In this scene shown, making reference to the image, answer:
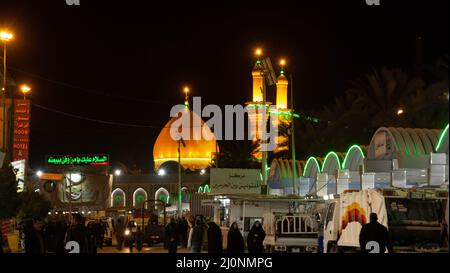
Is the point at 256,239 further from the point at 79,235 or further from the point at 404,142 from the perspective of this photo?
the point at 404,142

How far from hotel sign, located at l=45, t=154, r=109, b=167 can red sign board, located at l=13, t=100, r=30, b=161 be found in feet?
109

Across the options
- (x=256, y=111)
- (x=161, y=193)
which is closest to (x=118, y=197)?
(x=161, y=193)

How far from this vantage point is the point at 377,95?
45.8 meters

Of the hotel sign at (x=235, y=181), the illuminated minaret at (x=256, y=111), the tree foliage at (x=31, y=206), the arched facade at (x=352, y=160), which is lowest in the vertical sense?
the tree foliage at (x=31, y=206)

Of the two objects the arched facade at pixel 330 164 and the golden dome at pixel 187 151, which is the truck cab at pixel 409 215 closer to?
the arched facade at pixel 330 164

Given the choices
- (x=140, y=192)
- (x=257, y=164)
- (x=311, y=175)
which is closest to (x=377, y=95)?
(x=311, y=175)

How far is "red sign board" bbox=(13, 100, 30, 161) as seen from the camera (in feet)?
176

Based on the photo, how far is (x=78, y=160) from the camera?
89.1 metres

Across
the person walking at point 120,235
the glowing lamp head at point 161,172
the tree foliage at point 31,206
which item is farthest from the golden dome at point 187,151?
the person walking at point 120,235

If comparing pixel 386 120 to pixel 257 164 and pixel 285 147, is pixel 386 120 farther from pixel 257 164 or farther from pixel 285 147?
pixel 257 164

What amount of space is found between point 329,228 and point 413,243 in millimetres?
3727

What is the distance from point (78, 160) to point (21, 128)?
35590 millimetres

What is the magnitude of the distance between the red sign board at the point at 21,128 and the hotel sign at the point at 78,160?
33086 millimetres

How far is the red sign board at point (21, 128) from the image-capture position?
176ft
